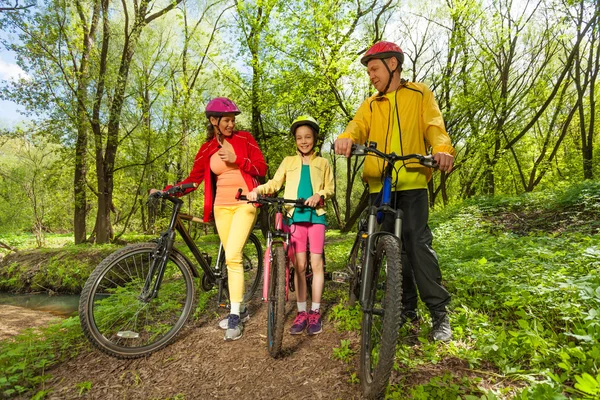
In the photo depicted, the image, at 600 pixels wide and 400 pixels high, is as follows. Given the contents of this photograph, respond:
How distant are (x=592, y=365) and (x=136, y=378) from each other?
3093 mm

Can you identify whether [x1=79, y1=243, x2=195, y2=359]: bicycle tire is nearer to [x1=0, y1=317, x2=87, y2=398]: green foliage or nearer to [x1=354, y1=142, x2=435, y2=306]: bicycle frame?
[x1=0, y1=317, x2=87, y2=398]: green foliage

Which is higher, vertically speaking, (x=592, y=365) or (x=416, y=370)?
(x=592, y=365)

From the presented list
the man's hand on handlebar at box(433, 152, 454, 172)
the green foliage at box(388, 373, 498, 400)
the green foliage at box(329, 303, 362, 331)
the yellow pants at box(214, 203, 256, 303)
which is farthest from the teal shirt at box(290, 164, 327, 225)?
the green foliage at box(388, 373, 498, 400)

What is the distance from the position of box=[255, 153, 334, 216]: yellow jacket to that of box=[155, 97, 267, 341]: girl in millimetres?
217

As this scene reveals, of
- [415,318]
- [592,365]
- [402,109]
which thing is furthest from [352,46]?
[592,365]

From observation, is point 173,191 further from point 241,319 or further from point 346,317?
point 346,317

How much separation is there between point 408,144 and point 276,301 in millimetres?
1777

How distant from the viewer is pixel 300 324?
3.06 meters

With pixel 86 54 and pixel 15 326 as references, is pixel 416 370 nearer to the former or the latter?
pixel 15 326

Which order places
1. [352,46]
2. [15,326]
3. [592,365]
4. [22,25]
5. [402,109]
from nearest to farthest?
[592,365]
[402,109]
[15,326]
[22,25]
[352,46]

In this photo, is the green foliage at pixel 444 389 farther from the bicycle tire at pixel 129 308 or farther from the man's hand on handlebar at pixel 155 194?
the man's hand on handlebar at pixel 155 194

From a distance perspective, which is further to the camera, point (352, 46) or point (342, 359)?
point (352, 46)

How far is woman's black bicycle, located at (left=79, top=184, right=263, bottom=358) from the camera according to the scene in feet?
8.46

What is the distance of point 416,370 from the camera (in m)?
2.15
